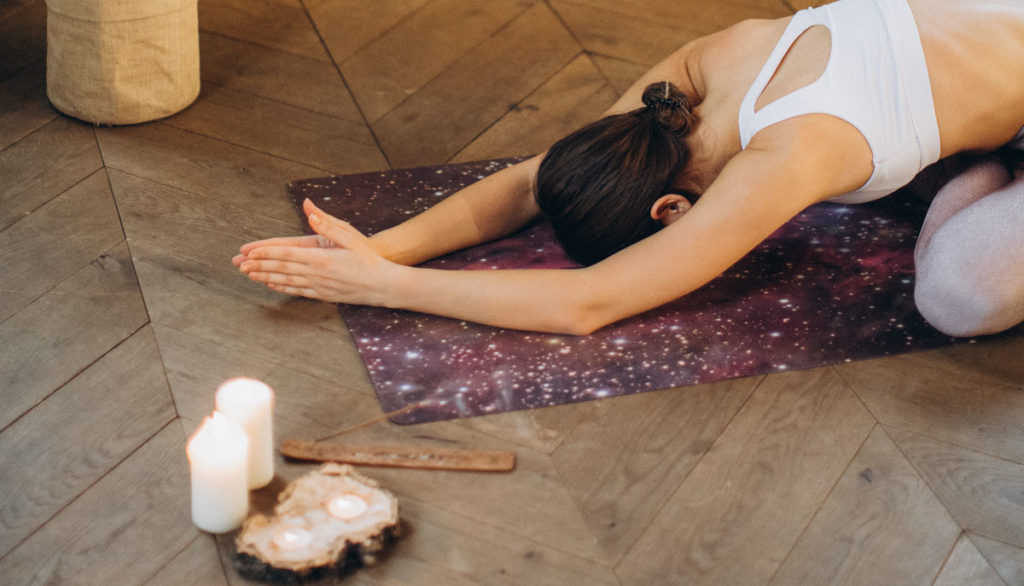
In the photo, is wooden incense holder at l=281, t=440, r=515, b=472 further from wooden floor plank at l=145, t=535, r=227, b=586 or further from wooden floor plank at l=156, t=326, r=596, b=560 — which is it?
wooden floor plank at l=145, t=535, r=227, b=586

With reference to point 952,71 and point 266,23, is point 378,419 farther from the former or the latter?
point 266,23

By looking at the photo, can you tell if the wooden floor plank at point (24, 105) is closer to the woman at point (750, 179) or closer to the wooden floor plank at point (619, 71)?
the woman at point (750, 179)

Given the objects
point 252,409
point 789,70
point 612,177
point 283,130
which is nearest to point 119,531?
point 252,409

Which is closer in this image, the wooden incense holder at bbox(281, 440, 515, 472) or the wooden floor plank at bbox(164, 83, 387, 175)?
the wooden incense holder at bbox(281, 440, 515, 472)

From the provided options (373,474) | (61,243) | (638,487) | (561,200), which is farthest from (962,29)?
(61,243)

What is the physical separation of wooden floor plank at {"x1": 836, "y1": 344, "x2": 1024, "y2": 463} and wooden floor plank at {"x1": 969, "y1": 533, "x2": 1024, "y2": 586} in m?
0.17

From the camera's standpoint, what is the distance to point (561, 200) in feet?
4.55

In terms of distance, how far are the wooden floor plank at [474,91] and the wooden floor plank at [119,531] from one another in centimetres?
81

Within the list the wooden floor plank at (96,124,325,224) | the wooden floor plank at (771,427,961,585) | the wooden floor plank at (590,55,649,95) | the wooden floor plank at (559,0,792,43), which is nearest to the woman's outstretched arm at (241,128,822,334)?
the wooden floor plank at (96,124,325,224)

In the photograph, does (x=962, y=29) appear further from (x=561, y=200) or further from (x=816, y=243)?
(x=561, y=200)

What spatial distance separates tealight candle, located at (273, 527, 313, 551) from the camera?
1094mm

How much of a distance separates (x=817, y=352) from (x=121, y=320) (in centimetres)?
99

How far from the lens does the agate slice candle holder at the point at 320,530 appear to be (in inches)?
42.7

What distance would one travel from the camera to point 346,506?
3.75 ft
